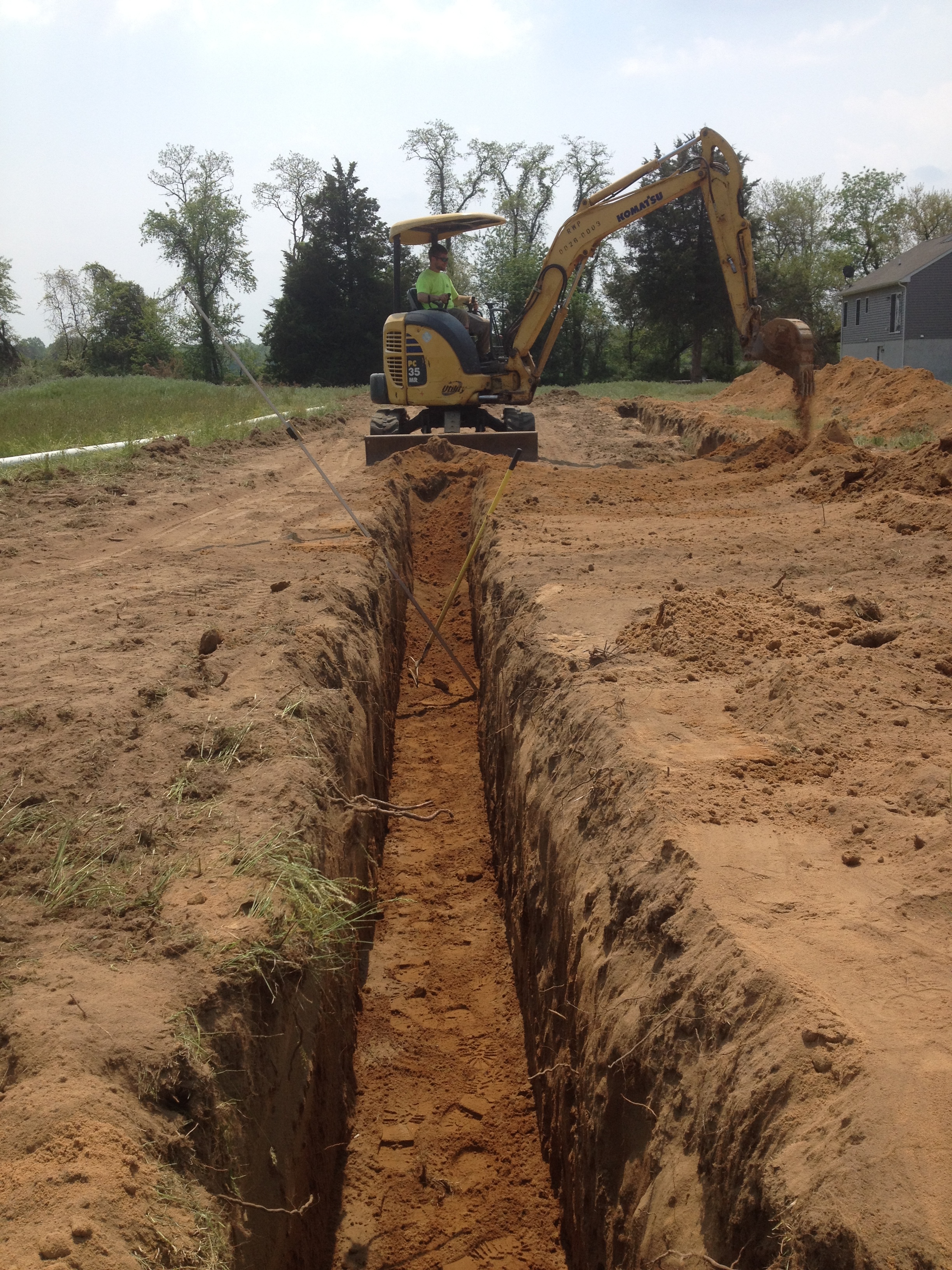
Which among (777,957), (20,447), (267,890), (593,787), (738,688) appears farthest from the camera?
(20,447)

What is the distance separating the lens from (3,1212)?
8.00 ft

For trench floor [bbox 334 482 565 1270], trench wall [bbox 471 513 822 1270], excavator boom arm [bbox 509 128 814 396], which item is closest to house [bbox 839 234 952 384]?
excavator boom arm [bbox 509 128 814 396]

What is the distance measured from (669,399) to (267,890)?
25.8 m

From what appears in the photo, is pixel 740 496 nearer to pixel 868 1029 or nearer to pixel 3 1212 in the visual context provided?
pixel 868 1029

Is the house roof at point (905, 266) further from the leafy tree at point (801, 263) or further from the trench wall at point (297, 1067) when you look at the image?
the trench wall at point (297, 1067)

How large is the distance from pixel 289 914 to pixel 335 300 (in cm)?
4440

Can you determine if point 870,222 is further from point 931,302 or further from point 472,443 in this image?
point 472,443

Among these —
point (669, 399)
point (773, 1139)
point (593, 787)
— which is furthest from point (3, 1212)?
point (669, 399)

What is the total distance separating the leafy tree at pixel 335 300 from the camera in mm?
44625

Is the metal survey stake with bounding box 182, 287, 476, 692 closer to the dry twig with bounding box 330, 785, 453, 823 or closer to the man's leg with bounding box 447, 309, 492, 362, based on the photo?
the dry twig with bounding box 330, 785, 453, 823

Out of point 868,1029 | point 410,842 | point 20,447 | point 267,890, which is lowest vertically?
point 410,842

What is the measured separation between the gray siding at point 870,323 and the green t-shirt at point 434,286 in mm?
25668

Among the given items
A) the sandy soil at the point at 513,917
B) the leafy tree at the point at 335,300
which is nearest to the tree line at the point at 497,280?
the leafy tree at the point at 335,300

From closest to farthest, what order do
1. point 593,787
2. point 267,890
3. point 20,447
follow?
point 267,890, point 593,787, point 20,447
